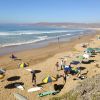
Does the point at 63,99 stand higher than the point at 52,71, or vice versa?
the point at 63,99

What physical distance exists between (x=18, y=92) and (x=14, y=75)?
4.88 meters

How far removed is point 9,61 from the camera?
3059cm

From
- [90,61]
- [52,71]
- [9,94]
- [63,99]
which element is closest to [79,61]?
[90,61]

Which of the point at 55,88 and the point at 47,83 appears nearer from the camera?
the point at 55,88

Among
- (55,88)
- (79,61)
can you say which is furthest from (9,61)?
(55,88)

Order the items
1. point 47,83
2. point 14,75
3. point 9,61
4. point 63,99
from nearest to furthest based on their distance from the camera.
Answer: point 63,99, point 47,83, point 14,75, point 9,61

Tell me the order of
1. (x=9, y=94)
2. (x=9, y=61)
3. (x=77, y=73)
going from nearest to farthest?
(x=9, y=94) < (x=77, y=73) < (x=9, y=61)

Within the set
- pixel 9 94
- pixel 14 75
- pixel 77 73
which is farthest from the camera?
pixel 14 75

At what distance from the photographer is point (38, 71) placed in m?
23.7

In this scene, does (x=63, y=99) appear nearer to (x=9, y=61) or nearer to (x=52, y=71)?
(x=52, y=71)

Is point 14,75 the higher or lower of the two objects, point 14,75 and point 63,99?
the lower

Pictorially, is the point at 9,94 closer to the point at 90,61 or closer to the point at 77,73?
the point at 77,73

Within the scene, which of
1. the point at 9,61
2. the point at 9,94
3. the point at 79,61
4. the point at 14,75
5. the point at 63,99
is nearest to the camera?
the point at 63,99

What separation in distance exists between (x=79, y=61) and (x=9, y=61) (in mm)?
10135
